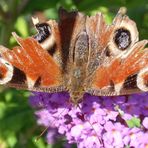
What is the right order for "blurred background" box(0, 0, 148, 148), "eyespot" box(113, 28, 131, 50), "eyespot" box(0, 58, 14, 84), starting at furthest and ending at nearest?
"blurred background" box(0, 0, 148, 148) → "eyespot" box(113, 28, 131, 50) → "eyespot" box(0, 58, 14, 84)

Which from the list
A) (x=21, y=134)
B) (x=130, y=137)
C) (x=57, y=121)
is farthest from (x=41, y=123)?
(x=130, y=137)

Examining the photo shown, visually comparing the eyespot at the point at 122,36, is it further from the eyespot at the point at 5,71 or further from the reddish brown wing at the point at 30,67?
the eyespot at the point at 5,71

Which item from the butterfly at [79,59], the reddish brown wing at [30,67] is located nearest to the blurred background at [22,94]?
the butterfly at [79,59]

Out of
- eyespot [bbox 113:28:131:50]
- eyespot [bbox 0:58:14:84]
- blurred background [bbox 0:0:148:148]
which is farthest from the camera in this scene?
blurred background [bbox 0:0:148:148]

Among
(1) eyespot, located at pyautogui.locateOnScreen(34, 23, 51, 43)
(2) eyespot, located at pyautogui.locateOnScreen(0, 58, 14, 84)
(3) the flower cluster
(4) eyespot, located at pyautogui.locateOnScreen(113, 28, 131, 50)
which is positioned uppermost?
(1) eyespot, located at pyautogui.locateOnScreen(34, 23, 51, 43)

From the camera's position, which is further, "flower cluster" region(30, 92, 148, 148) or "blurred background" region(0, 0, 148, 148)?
"blurred background" region(0, 0, 148, 148)

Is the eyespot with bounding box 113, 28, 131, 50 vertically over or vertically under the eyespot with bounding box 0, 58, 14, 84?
over

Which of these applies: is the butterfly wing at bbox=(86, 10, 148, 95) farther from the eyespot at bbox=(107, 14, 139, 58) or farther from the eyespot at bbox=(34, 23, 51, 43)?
the eyespot at bbox=(34, 23, 51, 43)

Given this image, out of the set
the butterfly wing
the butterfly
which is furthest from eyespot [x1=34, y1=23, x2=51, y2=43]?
the butterfly wing

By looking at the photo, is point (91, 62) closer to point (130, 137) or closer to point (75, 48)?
point (75, 48)

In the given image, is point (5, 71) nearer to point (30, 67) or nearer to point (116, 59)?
point (30, 67)
